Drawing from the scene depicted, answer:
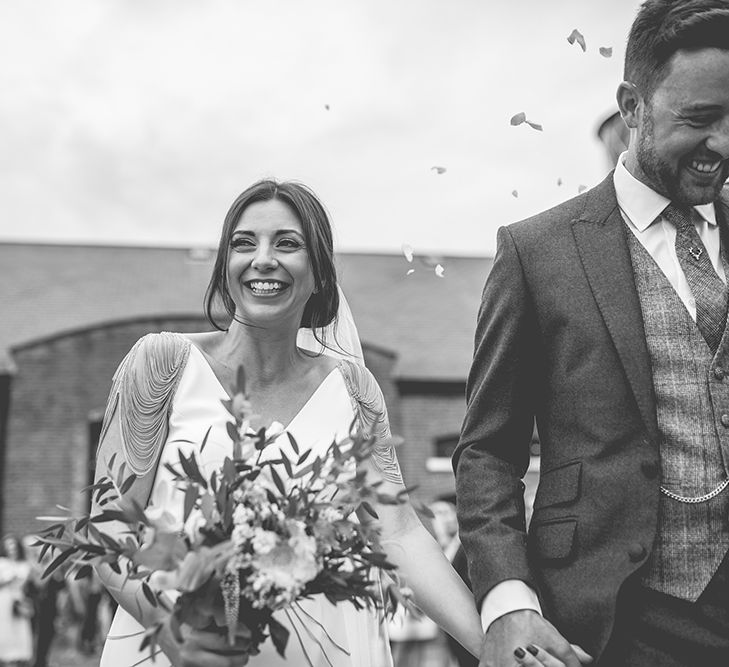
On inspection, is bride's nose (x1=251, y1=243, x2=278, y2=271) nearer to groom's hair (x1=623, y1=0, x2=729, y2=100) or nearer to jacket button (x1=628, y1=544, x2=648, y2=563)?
groom's hair (x1=623, y1=0, x2=729, y2=100)

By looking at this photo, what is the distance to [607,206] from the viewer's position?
3.11 m

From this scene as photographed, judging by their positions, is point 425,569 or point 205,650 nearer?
point 205,650

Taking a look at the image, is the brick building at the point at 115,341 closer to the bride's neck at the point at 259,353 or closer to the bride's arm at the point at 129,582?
→ the bride's neck at the point at 259,353

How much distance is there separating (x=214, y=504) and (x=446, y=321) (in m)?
25.0

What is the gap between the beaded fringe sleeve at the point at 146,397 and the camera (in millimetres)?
3457

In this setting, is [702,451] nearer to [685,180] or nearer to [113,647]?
[685,180]

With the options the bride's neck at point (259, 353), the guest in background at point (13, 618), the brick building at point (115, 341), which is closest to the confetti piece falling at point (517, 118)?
the bride's neck at point (259, 353)

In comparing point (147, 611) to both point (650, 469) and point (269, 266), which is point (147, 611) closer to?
point (269, 266)

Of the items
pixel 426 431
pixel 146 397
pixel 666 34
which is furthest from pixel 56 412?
pixel 666 34

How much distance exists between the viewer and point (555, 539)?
286 centimetres

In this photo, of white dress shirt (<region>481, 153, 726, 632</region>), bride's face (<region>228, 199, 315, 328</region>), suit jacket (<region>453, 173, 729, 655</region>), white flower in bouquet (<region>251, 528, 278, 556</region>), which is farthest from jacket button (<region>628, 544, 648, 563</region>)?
bride's face (<region>228, 199, 315, 328</region>)

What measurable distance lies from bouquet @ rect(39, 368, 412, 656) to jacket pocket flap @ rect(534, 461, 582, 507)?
17.4 inches

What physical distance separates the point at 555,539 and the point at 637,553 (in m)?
0.24

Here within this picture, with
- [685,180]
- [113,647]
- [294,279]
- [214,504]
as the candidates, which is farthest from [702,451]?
[113,647]
